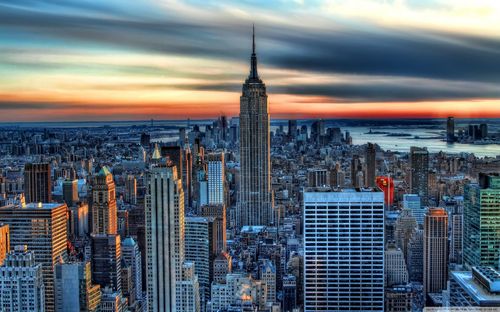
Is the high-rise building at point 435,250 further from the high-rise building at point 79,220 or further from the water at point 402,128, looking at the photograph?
the high-rise building at point 79,220

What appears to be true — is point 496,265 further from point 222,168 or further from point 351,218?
point 222,168

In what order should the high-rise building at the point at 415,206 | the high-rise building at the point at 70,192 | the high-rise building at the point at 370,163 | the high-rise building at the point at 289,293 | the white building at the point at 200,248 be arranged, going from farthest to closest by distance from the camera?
1. the high-rise building at the point at 415,206
2. the high-rise building at the point at 70,192
3. the white building at the point at 200,248
4. the high-rise building at the point at 370,163
5. the high-rise building at the point at 289,293

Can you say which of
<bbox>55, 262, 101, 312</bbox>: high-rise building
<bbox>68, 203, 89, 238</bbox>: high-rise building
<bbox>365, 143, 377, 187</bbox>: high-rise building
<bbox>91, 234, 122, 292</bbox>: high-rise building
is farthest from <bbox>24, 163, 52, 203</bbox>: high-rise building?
<bbox>365, 143, 377, 187</bbox>: high-rise building

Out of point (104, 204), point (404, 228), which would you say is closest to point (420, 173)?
point (404, 228)

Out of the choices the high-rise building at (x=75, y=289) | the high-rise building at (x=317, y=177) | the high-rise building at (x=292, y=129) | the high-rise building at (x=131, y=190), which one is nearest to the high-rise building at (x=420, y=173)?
the high-rise building at (x=317, y=177)

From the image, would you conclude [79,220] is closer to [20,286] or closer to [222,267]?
[222,267]

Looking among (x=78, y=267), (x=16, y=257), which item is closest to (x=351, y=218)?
(x=78, y=267)
